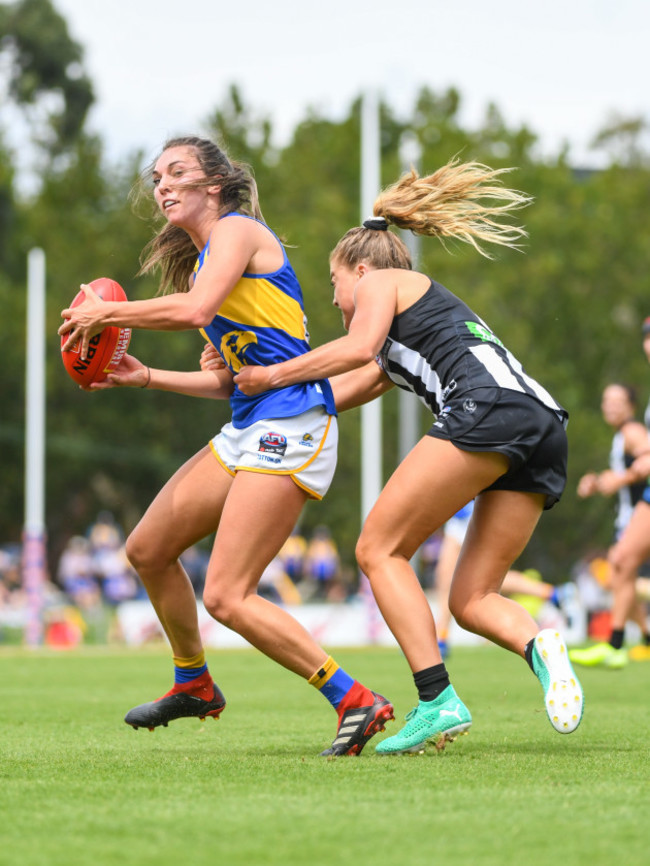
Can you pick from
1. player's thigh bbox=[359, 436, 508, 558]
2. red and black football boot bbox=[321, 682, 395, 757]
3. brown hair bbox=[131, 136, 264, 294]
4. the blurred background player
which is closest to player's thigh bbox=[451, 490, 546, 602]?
player's thigh bbox=[359, 436, 508, 558]

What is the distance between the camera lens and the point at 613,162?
39.9 m

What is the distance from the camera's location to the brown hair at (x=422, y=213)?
521cm

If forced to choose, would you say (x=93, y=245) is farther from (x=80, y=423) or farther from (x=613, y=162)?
(x=613, y=162)

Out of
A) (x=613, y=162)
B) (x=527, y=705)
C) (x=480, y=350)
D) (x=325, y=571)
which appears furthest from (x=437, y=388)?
(x=613, y=162)

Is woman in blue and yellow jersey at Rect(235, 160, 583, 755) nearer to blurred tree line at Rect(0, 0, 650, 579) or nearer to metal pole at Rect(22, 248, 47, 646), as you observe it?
metal pole at Rect(22, 248, 47, 646)

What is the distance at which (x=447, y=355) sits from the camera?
491 centimetres

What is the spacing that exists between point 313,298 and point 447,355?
2957 cm

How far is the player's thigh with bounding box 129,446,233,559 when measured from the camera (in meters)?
5.18

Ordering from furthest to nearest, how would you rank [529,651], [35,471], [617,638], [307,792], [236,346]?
1. [35,471]
2. [617,638]
3. [236,346]
4. [529,651]
5. [307,792]

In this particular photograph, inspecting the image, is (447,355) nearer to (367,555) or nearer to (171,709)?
(367,555)

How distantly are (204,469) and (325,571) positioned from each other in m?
22.7

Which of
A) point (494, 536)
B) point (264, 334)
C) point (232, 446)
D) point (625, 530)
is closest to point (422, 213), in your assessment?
point (264, 334)

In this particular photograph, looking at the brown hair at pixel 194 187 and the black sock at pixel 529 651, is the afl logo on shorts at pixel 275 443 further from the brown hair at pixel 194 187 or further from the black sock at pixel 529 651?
the black sock at pixel 529 651

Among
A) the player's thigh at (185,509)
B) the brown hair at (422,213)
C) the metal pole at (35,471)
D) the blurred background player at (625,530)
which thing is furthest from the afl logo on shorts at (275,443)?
the metal pole at (35,471)
